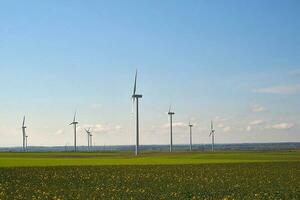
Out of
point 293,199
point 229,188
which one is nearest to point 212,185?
point 229,188

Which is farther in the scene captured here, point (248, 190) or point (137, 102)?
point (137, 102)

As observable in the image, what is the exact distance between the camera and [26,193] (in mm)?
28734

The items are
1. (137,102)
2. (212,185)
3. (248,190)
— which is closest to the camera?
(248,190)

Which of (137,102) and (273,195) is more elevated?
(137,102)

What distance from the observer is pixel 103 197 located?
87.1 ft

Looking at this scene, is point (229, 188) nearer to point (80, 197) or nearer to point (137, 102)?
point (80, 197)

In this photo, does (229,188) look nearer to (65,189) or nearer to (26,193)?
(65,189)

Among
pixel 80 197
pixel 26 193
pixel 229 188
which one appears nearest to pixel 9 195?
pixel 26 193

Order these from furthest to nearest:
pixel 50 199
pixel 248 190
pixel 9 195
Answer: pixel 248 190, pixel 9 195, pixel 50 199

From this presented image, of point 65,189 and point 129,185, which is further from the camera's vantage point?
point 129,185

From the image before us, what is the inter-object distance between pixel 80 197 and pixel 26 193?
12.4ft

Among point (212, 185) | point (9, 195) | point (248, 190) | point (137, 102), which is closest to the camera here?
point (9, 195)

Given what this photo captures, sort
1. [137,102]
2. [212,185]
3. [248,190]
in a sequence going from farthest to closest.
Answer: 1. [137,102]
2. [212,185]
3. [248,190]

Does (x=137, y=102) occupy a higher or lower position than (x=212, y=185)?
higher
